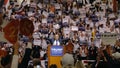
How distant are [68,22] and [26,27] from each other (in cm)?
908

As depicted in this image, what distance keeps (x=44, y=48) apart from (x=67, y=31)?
1593mm

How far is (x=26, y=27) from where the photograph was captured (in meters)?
6.57

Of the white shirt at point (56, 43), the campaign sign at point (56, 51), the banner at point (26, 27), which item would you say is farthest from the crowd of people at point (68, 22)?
the banner at point (26, 27)

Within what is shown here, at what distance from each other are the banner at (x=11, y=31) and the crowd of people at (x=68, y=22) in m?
5.69

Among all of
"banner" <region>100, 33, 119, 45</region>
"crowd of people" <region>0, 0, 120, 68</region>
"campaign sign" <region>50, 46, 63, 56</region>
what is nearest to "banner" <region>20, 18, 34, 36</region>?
"banner" <region>100, 33, 119, 45</region>

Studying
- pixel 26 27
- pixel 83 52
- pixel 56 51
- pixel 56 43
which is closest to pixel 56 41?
pixel 56 43

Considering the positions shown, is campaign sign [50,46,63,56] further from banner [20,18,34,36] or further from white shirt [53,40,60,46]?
banner [20,18,34,36]

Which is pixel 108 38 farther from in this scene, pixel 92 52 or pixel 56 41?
pixel 56 41

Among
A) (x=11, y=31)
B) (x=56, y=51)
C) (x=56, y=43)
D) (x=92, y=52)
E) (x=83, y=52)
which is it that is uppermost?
(x=11, y=31)

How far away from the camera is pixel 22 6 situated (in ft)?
54.6

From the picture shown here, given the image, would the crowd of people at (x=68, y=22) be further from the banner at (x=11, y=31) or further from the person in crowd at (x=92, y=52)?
the banner at (x=11, y=31)

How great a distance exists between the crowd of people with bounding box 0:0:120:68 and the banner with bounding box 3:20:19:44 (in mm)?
5688

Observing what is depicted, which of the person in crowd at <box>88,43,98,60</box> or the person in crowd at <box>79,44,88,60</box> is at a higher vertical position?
the person in crowd at <box>88,43,98,60</box>

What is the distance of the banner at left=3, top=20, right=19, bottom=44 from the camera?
652 cm
